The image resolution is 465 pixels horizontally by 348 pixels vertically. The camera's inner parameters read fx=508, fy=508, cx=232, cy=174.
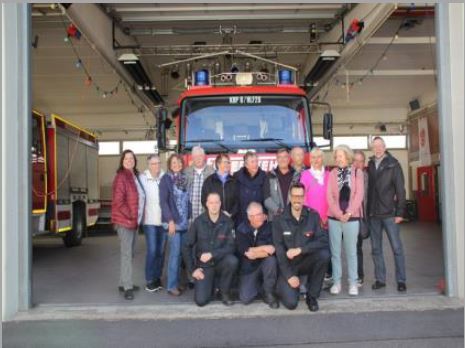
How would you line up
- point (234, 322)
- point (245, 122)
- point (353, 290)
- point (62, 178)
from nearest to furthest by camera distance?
1. point (234, 322)
2. point (353, 290)
3. point (245, 122)
4. point (62, 178)

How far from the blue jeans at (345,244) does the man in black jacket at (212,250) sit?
1101mm

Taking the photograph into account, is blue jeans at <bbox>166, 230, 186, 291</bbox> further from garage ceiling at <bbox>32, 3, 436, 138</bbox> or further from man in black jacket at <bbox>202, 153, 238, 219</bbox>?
A: garage ceiling at <bbox>32, 3, 436, 138</bbox>

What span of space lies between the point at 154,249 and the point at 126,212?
0.58 meters

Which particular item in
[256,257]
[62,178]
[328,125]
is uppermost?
[328,125]

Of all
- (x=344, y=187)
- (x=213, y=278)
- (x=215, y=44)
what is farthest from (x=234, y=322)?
(x=215, y=44)

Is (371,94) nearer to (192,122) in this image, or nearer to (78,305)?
(192,122)

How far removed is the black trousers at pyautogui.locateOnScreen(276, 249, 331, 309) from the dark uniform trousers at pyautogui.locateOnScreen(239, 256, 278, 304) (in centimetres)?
8

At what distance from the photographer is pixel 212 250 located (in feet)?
16.7

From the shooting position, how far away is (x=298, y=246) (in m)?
4.92

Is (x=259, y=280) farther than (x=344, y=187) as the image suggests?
No

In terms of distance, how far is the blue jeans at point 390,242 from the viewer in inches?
216

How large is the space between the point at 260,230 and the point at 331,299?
3.32 feet

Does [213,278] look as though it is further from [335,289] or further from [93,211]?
[93,211]

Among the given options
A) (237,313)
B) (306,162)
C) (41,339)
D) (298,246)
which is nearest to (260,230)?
(298,246)
